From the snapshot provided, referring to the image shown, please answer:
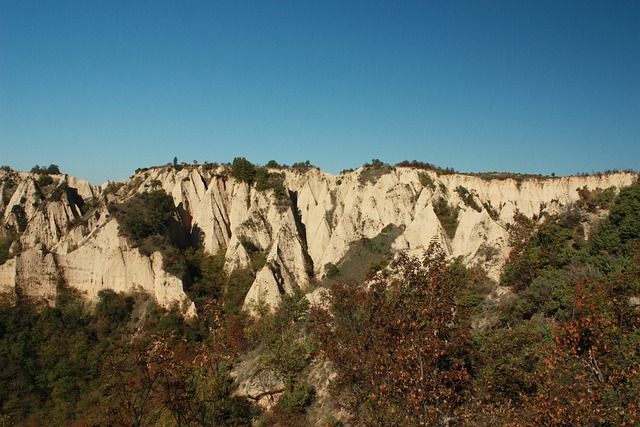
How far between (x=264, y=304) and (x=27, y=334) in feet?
60.8

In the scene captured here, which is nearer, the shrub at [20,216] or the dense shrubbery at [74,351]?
the dense shrubbery at [74,351]

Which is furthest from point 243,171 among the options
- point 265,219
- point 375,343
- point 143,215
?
point 375,343

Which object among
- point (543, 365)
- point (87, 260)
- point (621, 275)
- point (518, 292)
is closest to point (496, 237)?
point (518, 292)

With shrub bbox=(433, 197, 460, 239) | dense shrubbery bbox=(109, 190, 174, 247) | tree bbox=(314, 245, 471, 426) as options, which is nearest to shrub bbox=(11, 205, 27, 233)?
dense shrubbery bbox=(109, 190, 174, 247)

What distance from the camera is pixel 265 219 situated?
42.2 m

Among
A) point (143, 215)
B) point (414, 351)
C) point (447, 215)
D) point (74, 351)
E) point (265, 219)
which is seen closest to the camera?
point (414, 351)

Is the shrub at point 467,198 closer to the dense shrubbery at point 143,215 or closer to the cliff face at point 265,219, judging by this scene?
the cliff face at point 265,219

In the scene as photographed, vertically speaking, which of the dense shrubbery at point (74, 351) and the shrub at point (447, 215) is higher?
the shrub at point (447, 215)

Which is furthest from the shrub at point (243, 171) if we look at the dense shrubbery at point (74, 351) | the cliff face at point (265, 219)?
the dense shrubbery at point (74, 351)

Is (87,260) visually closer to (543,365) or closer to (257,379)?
(257,379)

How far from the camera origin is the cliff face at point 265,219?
105 feet

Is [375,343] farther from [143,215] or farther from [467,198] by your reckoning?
[143,215]

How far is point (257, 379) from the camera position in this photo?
64.1 feet

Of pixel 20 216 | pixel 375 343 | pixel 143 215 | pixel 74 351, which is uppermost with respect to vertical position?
pixel 20 216
